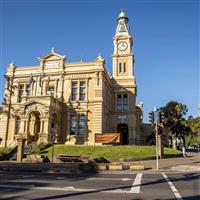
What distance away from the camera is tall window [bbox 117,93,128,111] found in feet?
154

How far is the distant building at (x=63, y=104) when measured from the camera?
38.0m

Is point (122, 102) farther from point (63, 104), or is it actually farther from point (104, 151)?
point (104, 151)

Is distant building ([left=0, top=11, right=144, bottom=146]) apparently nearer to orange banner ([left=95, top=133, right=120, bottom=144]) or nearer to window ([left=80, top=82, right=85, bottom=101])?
window ([left=80, top=82, right=85, bottom=101])

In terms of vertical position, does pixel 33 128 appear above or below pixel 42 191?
above

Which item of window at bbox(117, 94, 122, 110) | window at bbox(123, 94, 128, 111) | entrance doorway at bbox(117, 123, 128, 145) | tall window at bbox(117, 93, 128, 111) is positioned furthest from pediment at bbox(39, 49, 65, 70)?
entrance doorway at bbox(117, 123, 128, 145)

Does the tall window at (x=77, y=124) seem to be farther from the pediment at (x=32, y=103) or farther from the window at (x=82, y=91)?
the pediment at (x=32, y=103)

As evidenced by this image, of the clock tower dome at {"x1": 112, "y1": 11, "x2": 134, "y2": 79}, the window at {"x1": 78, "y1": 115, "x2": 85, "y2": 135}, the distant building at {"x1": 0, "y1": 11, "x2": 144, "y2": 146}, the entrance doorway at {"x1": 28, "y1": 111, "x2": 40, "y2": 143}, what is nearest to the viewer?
the distant building at {"x1": 0, "y1": 11, "x2": 144, "y2": 146}

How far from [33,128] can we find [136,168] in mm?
22299

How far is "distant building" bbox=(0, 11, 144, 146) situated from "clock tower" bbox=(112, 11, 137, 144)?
15 cm

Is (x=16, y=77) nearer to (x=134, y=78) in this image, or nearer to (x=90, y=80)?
(x=90, y=80)

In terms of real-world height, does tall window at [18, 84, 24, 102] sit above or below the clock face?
below

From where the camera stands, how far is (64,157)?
27.0 meters

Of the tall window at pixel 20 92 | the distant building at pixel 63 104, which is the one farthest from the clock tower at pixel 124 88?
the tall window at pixel 20 92

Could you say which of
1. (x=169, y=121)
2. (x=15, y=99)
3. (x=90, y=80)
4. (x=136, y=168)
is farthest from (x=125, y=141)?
(x=136, y=168)
